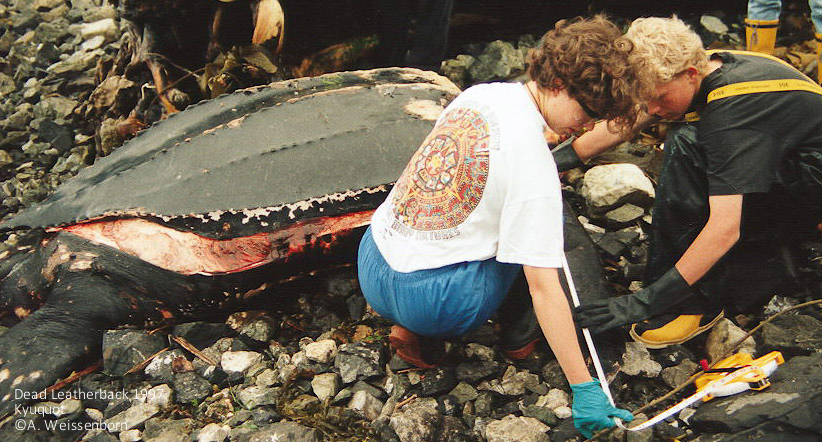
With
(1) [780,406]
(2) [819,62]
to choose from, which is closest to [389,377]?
(1) [780,406]

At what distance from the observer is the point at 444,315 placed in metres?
1.76

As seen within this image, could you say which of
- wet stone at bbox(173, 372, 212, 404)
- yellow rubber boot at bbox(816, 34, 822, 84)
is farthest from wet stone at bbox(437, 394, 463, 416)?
yellow rubber boot at bbox(816, 34, 822, 84)

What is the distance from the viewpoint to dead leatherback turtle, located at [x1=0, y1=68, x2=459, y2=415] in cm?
209

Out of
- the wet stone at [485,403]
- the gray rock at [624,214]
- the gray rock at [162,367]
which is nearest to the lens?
the wet stone at [485,403]

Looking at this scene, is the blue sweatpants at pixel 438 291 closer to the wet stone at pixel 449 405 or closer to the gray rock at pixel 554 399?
the wet stone at pixel 449 405

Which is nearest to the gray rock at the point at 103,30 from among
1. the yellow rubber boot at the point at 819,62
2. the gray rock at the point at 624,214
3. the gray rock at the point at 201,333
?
the gray rock at the point at 201,333

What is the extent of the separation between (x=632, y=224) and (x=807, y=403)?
115 cm

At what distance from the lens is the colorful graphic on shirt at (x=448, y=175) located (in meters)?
1.47

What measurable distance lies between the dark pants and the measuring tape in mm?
255

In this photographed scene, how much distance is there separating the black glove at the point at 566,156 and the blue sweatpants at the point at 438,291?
1.82 ft

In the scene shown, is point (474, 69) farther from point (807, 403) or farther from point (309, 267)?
point (807, 403)

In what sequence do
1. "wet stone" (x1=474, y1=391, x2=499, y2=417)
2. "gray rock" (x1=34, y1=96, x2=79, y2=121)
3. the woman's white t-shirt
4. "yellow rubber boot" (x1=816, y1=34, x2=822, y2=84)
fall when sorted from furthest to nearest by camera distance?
1. "gray rock" (x1=34, y1=96, x2=79, y2=121)
2. "yellow rubber boot" (x1=816, y1=34, x2=822, y2=84)
3. "wet stone" (x1=474, y1=391, x2=499, y2=417)
4. the woman's white t-shirt

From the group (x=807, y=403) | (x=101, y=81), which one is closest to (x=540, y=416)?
(x=807, y=403)

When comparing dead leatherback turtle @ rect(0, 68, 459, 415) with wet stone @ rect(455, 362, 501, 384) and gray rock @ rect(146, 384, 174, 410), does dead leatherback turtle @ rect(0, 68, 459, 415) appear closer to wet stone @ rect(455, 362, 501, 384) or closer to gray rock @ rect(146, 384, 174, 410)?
gray rock @ rect(146, 384, 174, 410)
